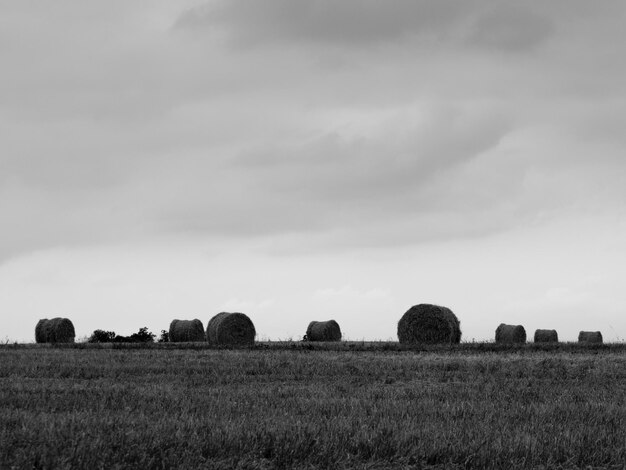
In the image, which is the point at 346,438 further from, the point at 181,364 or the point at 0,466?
the point at 181,364

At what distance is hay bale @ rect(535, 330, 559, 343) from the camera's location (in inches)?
2005

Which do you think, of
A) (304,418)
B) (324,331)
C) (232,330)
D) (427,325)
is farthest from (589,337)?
(304,418)

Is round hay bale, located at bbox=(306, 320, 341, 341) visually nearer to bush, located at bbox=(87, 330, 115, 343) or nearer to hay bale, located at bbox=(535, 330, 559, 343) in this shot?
bush, located at bbox=(87, 330, 115, 343)

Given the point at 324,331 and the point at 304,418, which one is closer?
the point at 304,418

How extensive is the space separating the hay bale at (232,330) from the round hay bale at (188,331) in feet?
19.5

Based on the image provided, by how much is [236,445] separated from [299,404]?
3.61 metres

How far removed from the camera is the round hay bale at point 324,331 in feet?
146

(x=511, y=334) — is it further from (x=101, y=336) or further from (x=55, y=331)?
(x=55, y=331)

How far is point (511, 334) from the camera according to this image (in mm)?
46469

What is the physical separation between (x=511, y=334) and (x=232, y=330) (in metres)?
16.0

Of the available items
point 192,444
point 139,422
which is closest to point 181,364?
point 139,422

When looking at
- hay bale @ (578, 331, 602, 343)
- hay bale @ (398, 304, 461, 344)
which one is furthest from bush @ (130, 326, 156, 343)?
hay bale @ (578, 331, 602, 343)

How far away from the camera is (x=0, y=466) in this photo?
7.05 metres

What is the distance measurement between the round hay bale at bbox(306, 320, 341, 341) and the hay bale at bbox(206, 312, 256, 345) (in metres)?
4.25
